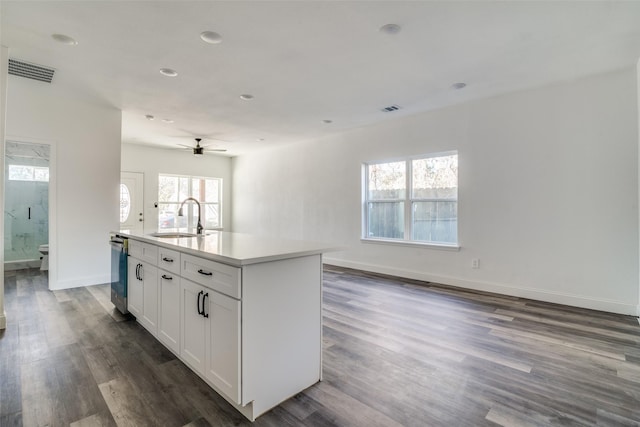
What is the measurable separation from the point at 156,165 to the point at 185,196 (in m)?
1.05

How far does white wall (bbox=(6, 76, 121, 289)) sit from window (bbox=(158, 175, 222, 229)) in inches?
99.1

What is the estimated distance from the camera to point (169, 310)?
2.32 m

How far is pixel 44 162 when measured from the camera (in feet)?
20.3

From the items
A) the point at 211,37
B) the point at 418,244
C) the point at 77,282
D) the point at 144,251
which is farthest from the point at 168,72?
the point at 418,244

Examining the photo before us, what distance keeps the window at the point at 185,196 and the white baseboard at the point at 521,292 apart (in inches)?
191

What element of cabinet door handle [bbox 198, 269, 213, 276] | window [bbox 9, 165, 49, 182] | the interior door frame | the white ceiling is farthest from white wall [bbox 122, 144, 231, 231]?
cabinet door handle [bbox 198, 269, 213, 276]

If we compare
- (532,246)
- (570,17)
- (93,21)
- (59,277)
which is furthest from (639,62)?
(59,277)

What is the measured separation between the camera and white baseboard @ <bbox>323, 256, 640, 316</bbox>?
3357mm

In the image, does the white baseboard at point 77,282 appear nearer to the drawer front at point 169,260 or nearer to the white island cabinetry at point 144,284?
the white island cabinetry at point 144,284

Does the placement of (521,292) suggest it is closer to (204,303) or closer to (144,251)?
(204,303)

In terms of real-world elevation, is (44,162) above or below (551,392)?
above

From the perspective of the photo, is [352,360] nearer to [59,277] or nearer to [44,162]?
[59,277]

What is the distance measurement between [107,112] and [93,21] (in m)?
2.58

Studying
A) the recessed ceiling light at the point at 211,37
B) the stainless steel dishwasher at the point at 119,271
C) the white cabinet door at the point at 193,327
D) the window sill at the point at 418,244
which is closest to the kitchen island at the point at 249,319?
the white cabinet door at the point at 193,327
